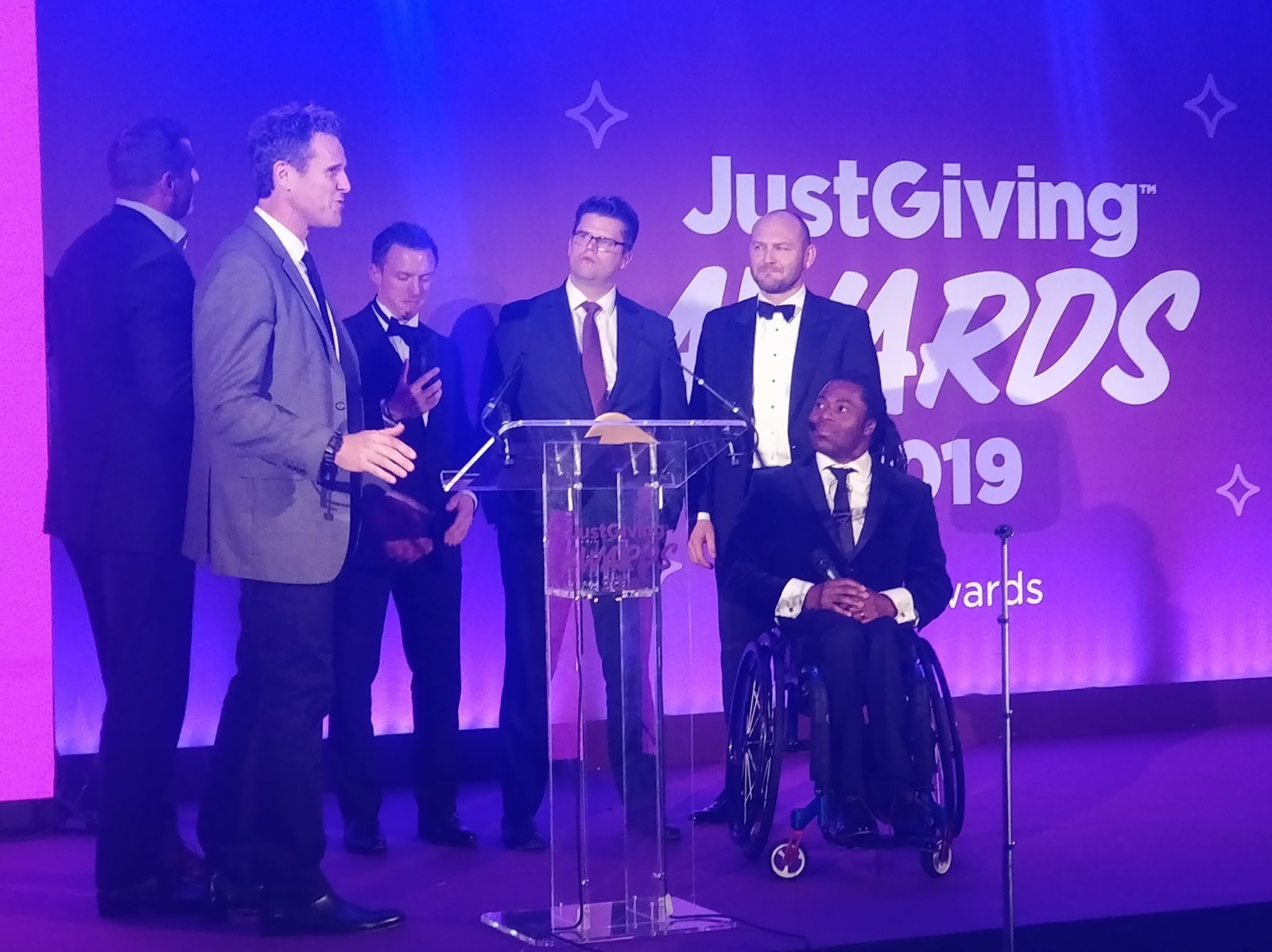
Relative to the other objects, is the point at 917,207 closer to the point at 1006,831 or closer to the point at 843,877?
the point at 843,877

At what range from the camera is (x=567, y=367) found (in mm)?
4711

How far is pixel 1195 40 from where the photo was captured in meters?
6.59

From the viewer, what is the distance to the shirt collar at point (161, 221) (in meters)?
3.95

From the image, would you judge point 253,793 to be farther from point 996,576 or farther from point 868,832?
point 996,576

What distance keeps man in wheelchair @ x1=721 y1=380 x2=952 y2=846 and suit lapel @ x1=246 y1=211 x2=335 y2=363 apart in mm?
1434

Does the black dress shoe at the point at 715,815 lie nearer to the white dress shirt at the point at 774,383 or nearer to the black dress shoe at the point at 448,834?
the black dress shoe at the point at 448,834


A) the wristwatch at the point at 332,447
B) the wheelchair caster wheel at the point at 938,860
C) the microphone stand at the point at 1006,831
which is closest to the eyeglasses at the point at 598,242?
the wristwatch at the point at 332,447

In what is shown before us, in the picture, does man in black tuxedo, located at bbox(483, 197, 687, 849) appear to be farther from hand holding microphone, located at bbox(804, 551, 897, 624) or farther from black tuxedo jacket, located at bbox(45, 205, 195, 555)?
black tuxedo jacket, located at bbox(45, 205, 195, 555)

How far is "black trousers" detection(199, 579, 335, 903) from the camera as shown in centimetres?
361

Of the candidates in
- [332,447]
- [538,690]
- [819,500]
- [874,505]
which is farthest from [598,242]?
[332,447]

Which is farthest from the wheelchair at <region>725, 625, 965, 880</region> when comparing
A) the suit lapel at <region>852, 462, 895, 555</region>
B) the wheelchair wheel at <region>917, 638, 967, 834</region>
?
the suit lapel at <region>852, 462, 895, 555</region>

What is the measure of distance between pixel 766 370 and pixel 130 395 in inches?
77.4

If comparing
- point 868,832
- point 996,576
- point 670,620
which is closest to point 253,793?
point 868,832

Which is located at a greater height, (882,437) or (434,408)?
(434,408)
